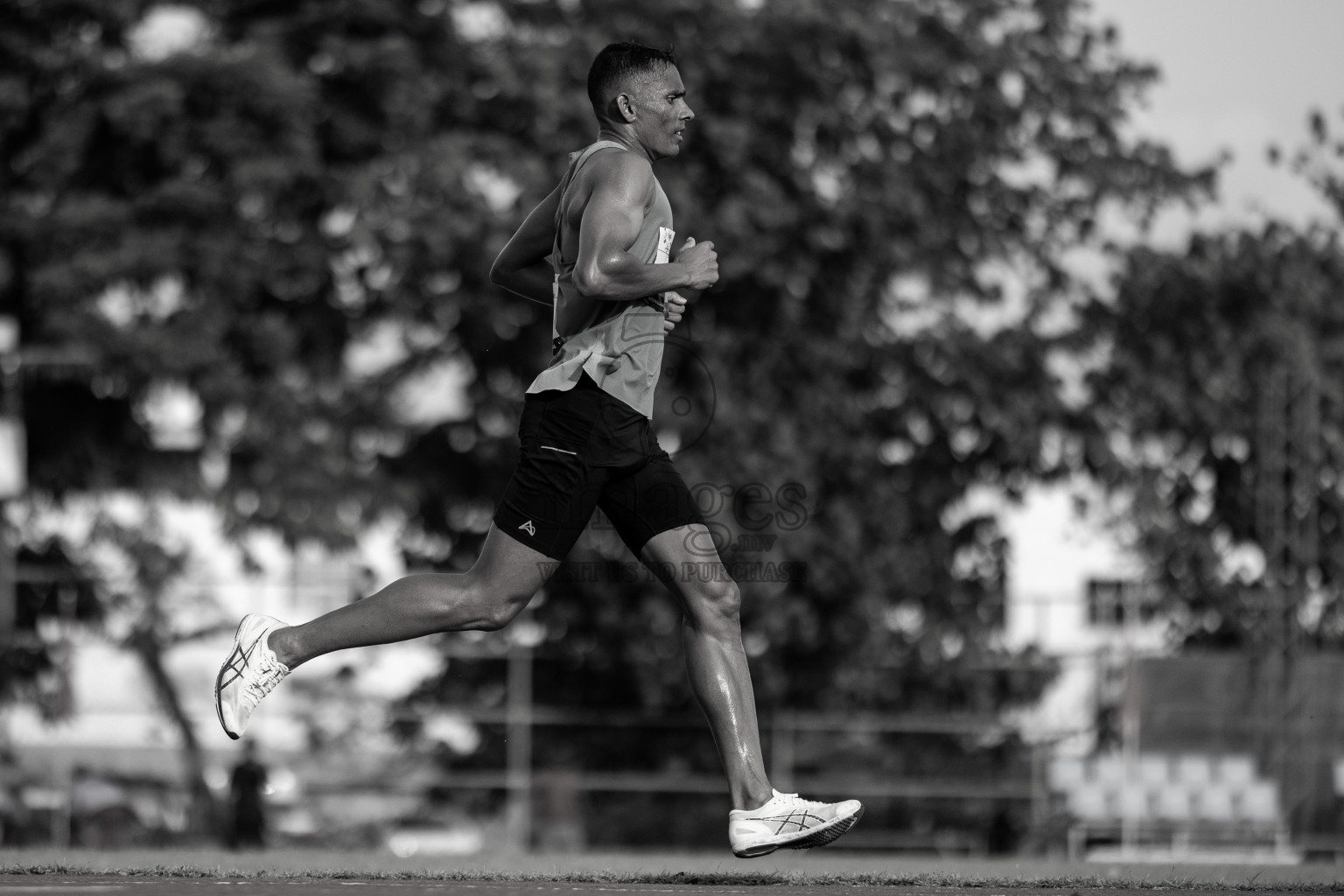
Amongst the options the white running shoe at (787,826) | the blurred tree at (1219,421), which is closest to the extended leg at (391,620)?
the white running shoe at (787,826)

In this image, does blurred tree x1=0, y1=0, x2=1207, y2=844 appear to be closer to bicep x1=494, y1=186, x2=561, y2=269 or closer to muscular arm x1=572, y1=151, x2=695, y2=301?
bicep x1=494, y1=186, x2=561, y2=269

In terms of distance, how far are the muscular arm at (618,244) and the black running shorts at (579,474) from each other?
1.01ft

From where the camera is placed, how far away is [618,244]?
18.2ft

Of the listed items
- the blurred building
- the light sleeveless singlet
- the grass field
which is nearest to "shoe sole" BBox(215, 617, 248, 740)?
the grass field

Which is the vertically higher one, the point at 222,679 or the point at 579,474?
the point at 579,474

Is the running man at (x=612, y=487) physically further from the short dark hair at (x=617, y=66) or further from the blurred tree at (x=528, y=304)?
the blurred tree at (x=528, y=304)

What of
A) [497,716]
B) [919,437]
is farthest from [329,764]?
[919,437]

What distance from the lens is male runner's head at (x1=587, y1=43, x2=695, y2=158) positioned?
5898 mm

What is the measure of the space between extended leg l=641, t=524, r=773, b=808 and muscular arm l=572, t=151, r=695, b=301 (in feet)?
2.32

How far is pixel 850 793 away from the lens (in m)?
21.4

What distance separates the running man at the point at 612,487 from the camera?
5.61m

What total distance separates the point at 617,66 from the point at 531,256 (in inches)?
25.2

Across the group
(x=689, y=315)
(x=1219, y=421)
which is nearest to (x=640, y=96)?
(x=689, y=315)

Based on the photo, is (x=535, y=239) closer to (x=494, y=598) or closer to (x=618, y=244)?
(x=618, y=244)
